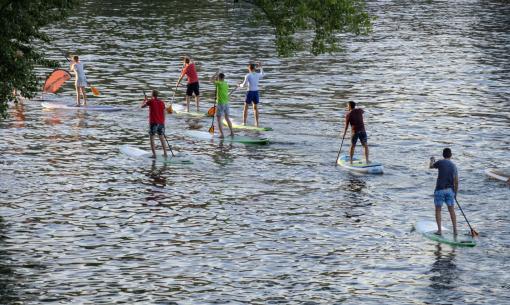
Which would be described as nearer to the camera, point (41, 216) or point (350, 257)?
point (350, 257)

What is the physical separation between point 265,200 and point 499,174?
7359mm

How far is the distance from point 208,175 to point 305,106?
14.1 m

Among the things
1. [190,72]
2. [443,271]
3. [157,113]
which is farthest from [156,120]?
[443,271]

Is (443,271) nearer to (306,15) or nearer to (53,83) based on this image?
(306,15)

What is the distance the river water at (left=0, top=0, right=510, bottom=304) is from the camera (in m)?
22.7

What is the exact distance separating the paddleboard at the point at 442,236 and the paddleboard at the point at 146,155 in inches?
394

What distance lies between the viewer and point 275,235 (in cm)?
2639

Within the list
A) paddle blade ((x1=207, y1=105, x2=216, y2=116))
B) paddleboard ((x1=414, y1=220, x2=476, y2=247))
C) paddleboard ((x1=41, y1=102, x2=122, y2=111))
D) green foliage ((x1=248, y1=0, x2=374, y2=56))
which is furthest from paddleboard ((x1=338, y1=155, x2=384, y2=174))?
paddleboard ((x1=41, y1=102, x2=122, y2=111))

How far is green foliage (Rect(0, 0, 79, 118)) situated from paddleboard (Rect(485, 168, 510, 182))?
1330 centimetres

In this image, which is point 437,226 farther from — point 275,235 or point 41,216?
point 41,216

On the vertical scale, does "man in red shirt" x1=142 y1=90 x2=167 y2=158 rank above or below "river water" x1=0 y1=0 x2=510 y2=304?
above

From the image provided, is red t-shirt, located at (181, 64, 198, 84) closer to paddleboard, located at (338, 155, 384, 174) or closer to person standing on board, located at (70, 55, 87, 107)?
person standing on board, located at (70, 55, 87, 107)

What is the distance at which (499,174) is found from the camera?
31.9 metres

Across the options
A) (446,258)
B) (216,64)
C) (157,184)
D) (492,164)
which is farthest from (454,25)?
(446,258)
